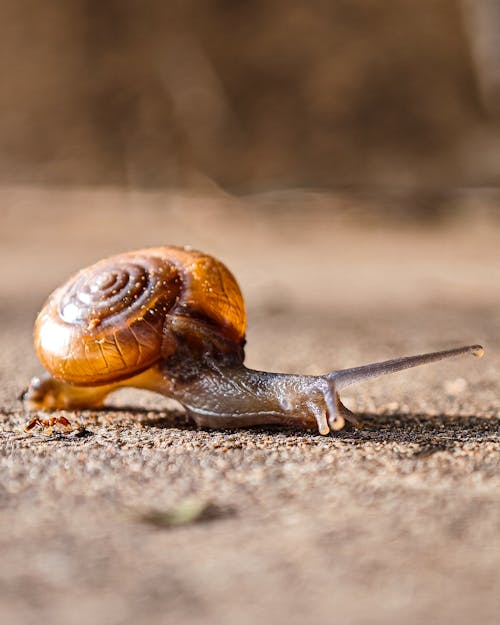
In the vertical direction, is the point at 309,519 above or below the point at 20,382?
above

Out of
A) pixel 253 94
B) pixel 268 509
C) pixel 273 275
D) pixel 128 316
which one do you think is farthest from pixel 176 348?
pixel 253 94

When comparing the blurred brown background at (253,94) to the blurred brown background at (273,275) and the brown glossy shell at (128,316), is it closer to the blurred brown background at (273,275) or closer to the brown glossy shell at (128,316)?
the blurred brown background at (273,275)

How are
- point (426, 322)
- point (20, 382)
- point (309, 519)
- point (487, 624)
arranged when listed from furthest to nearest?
point (426, 322) → point (20, 382) → point (309, 519) → point (487, 624)

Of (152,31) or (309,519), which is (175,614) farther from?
(152,31)

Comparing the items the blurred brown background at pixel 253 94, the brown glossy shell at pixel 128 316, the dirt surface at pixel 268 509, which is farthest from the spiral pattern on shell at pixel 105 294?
the blurred brown background at pixel 253 94

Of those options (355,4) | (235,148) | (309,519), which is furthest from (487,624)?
(355,4)

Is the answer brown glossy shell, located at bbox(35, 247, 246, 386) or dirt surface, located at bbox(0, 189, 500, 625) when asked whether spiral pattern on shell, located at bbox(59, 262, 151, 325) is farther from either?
dirt surface, located at bbox(0, 189, 500, 625)

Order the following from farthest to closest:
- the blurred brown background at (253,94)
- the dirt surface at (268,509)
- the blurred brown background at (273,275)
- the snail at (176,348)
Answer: the blurred brown background at (253,94)
the snail at (176,348)
the blurred brown background at (273,275)
the dirt surface at (268,509)
